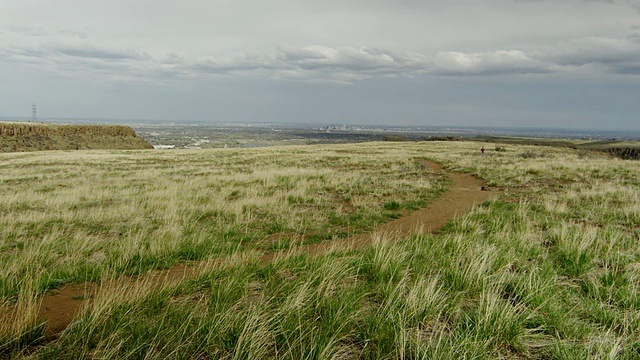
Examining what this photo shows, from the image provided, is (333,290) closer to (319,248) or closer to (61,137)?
(319,248)

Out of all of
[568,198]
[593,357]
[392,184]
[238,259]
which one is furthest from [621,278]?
[392,184]

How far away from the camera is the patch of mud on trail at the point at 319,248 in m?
4.23

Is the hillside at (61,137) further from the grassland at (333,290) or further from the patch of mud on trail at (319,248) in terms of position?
the patch of mud on trail at (319,248)

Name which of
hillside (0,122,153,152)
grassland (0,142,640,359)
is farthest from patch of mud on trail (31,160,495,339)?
hillside (0,122,153,152)

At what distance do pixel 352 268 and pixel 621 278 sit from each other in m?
3.89

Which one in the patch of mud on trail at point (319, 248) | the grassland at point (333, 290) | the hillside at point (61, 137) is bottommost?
the patch of mud on trail at point (319, 248)

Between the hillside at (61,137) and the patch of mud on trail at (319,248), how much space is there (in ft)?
274

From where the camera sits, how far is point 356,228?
32.7 feet

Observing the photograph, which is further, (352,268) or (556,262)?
(556,262)

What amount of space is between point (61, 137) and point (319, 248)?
93.2 meters

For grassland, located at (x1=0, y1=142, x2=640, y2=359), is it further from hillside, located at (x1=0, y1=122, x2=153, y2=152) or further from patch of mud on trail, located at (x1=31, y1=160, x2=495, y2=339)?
hillside, located at (x1=0, y1=122, x2=153, y2=152)

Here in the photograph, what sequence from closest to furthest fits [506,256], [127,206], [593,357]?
[593,357]
[506,256]
[127,206]

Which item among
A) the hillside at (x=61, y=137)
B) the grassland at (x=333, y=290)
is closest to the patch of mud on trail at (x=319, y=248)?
the grassland at (x=333, y=290)

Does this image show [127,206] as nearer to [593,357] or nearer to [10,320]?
[10,320]
